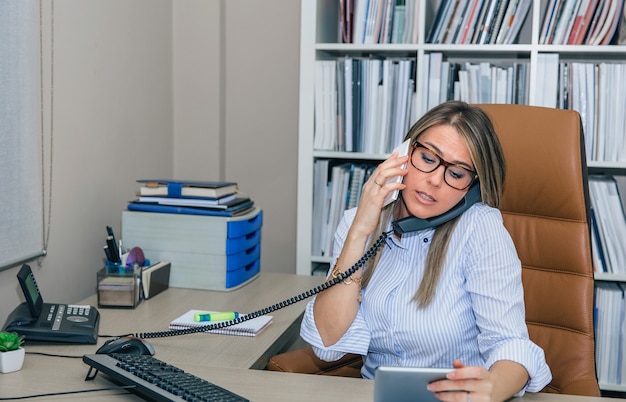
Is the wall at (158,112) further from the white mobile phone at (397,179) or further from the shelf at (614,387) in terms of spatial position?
the shelf at (614,387)

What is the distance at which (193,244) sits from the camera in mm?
2201

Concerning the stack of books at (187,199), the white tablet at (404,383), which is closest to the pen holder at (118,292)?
the stack of books at (187,199)

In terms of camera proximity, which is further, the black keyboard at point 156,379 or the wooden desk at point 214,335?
the wooden desk at point 214,335

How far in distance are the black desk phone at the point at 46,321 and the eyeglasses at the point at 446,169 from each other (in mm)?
816

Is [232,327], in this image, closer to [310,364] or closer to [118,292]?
[310,364]

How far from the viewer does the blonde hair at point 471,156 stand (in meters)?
1.57

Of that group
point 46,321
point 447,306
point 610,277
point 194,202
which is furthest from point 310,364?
point 610,277

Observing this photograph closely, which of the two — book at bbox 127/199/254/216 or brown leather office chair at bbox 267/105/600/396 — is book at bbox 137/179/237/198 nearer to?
book at bbox 127/199/254/216

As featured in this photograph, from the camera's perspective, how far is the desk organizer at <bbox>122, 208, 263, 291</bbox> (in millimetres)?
2182

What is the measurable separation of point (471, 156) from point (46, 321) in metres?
1.01

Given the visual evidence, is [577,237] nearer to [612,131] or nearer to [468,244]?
[468,244]

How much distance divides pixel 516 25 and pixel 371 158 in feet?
2.17

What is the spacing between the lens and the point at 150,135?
2.76m

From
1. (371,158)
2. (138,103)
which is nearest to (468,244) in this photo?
(371,158)
